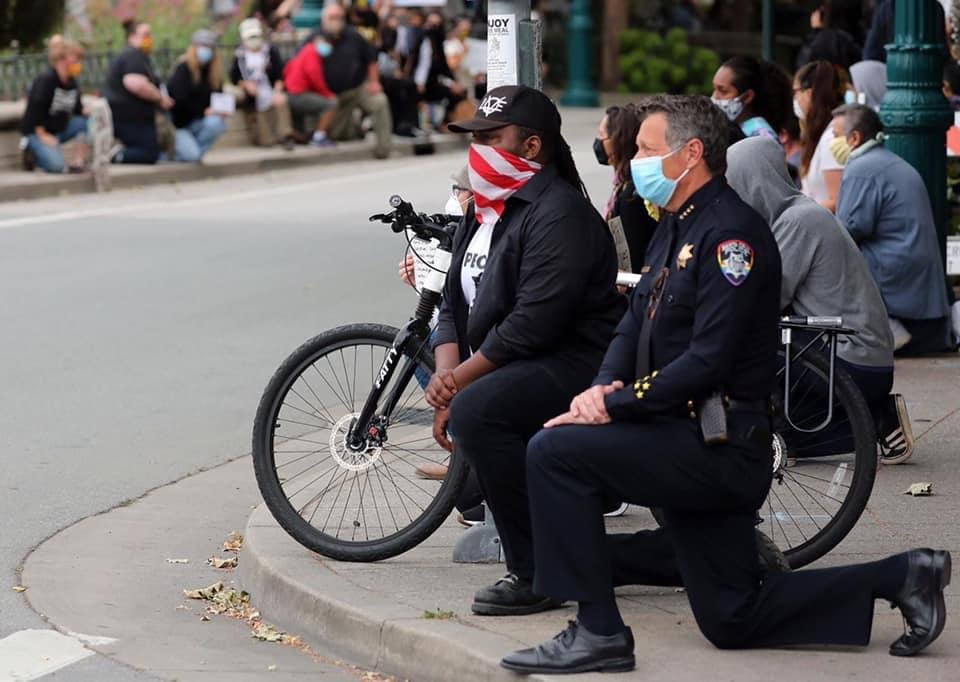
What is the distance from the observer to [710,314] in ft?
16.3

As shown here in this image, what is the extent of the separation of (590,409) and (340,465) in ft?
5.35

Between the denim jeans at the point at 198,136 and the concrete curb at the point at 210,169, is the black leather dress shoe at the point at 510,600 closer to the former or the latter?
the concrete curb at the point at 210,169

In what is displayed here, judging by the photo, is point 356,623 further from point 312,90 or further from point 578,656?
point 312,90

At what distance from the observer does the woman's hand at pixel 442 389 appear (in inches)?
226

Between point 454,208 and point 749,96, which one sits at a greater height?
point 749,96

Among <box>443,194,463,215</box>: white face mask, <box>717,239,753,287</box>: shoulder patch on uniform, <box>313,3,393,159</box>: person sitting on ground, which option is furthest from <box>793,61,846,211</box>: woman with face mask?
<box>313,3,393,159</box>: person sitting on ground

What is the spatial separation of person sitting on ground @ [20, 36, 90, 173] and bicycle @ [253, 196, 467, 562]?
1338 cm

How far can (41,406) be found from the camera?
9.69m

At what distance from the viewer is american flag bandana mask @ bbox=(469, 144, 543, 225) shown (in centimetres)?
565

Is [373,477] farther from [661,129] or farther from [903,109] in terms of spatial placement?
[903,109]

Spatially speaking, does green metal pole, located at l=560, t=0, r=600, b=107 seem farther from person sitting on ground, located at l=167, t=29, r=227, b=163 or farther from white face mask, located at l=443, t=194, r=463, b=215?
white face mask, located at l=443, t=194, r=463, b=215

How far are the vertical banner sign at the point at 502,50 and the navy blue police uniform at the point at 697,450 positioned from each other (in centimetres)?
133

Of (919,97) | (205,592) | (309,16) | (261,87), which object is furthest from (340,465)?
(309,16)

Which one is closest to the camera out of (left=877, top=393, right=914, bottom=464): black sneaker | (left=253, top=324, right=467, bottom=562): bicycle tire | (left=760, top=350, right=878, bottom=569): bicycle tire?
(left=760, top=350, right=878, bottom=569): bicycle tire
